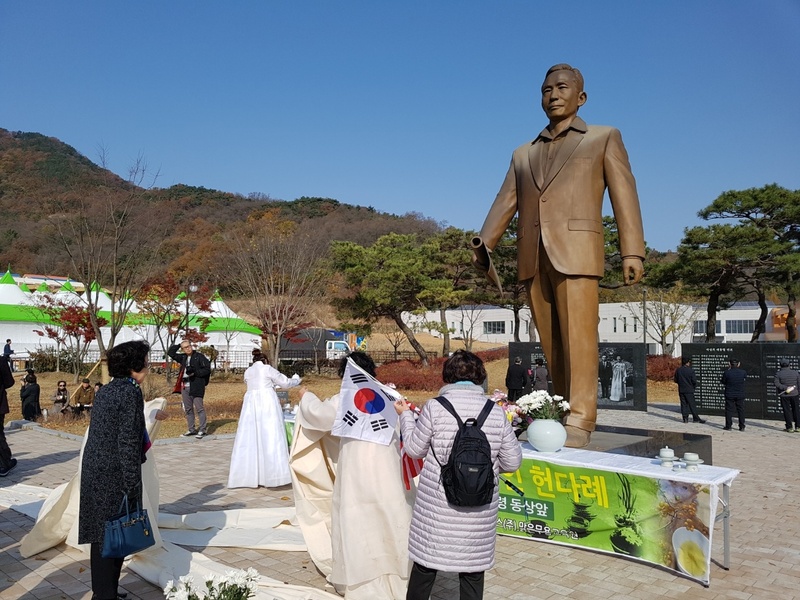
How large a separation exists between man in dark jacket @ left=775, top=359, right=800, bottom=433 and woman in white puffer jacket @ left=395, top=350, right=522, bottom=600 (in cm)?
1192

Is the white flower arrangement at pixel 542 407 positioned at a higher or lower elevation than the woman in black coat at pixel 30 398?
higher

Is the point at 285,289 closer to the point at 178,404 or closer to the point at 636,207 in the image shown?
the point at 178,404

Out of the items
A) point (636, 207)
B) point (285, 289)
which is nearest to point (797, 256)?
point (285, 289)

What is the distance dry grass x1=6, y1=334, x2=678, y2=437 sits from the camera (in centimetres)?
1296

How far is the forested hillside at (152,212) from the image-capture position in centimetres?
1617

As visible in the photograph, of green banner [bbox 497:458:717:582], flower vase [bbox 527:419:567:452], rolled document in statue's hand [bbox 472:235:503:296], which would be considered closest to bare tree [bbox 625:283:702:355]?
rolled document in statue's hand [bbox 472:235:503:296]

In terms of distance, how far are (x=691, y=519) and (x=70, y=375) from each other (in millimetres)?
25790

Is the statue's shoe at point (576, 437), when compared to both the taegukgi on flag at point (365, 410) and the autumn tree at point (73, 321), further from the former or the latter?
the autumn tree at point (73, 321)

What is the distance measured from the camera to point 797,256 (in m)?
22.5

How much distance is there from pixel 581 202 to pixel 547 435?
7.47 ft

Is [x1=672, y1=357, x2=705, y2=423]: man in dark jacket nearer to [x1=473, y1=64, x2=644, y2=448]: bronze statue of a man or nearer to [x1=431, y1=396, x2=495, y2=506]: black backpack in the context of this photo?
[x1=473, y1=64, x2=644, y2=448]: bronze statue of a man

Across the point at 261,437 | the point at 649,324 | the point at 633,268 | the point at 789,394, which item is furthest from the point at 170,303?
the point at 649,324

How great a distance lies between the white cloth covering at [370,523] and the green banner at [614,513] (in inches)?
63.1

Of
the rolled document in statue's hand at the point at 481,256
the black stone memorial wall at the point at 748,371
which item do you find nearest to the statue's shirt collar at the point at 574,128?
the rolled document in statue's hand at the point at 481,256
